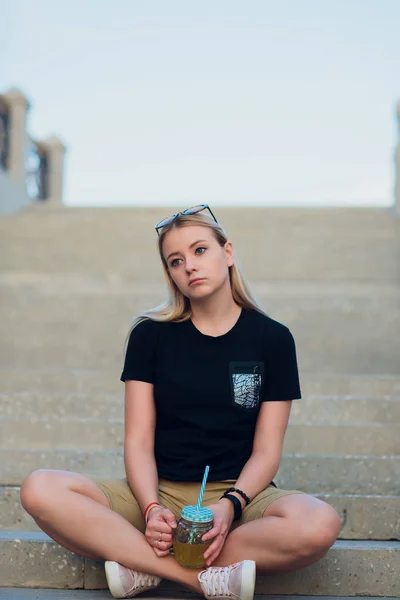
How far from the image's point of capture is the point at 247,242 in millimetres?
6598

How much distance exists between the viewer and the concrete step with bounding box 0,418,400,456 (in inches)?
121

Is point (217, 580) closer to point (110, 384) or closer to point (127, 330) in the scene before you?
point (110, 384)

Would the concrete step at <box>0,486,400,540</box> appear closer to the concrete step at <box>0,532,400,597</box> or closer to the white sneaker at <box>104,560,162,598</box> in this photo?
the concrete step at <box>0,532,400,597</box>

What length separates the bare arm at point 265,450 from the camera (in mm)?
2076

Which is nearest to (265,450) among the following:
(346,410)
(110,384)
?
(346,410)

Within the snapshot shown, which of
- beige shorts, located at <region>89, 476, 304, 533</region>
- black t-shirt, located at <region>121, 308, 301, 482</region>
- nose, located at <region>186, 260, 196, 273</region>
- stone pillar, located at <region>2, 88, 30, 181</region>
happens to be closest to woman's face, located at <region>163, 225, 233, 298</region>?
nose, located at <region>186, 260, 196, 273</region>

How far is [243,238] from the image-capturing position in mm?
6652

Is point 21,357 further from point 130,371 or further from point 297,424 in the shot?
point 130,371

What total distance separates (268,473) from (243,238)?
466 cm

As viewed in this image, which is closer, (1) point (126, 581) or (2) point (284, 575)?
(1) point (126, 581)

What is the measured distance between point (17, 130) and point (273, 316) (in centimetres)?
516

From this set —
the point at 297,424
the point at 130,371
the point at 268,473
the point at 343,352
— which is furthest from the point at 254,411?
the point at 343,352

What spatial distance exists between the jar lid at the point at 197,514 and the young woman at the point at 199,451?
0.06m

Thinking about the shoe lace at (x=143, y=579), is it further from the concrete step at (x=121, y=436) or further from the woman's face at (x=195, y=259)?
the concrete step at (x=121, y=436)
